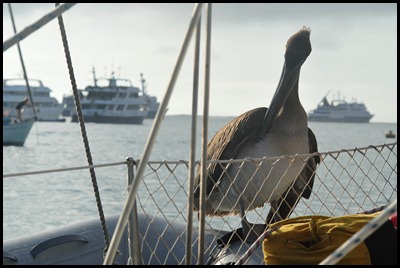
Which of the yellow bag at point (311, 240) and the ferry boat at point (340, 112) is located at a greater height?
the yellow bag at point (311, 240)

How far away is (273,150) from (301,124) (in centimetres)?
20

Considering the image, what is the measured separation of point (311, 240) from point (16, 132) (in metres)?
29.5

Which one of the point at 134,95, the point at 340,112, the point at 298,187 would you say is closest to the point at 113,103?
the point at 134,95

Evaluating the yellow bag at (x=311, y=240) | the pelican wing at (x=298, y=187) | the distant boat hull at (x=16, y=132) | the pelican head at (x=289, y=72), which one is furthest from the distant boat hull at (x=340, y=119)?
the yellow bag at (x=311, y=240)

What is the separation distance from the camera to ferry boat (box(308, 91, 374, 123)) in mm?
80438

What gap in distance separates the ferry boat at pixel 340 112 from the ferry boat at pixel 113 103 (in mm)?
21010

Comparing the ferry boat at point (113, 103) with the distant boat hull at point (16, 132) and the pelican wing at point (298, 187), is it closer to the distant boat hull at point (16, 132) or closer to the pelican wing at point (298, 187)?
the distant boat hull at point (16, 132)

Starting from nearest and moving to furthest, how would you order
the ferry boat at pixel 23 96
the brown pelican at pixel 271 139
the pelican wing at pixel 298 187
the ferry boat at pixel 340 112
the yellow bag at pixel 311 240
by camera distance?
the yellow bag at pixel 311 240 < the brown pelican at pixel 271 139 < the pelican wing at pixel 298 187 < the ferry boat at pixel 23 96 < the ferry boat at pixel 340 112

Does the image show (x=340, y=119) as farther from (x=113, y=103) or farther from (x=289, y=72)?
(x=289, y=72)

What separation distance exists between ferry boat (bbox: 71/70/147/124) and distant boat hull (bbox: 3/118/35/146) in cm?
2825

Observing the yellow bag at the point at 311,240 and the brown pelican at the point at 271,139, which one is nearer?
the yellow bag at the point at 311,240

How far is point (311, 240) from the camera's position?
220cm

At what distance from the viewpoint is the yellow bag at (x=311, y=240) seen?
7.00 feet

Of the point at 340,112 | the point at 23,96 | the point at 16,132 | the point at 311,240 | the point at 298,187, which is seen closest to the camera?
the point at 311,240
